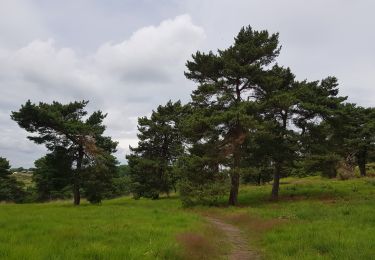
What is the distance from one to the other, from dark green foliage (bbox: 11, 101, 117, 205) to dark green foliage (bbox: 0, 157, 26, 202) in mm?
42562

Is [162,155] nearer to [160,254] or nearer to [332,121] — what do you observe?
[332,121]

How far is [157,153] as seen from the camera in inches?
1959

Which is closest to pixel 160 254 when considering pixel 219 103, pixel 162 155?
pixel 219 103

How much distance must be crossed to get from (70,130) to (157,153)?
1773 cm

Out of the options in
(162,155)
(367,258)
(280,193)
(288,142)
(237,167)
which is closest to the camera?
(367,258)

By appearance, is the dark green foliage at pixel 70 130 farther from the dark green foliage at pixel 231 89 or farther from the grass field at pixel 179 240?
the grass field at pixel 179 240

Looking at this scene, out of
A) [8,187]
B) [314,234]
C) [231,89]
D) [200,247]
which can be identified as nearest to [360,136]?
[231,89]

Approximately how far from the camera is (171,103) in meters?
49.8

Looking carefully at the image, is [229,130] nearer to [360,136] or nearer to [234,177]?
[234,177]

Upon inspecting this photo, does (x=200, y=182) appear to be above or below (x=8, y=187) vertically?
above

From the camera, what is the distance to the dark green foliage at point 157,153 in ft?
156

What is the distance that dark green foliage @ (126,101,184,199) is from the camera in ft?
156

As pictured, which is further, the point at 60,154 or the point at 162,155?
the point at 162,155

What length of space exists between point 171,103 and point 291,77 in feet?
62.3
